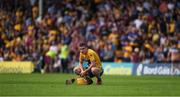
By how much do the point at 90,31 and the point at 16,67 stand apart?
482cm

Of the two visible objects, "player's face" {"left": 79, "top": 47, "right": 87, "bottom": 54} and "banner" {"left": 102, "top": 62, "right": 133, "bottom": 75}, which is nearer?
"player's face" {"left": 79, "top": 47, "right": 87, "bottom": 54}

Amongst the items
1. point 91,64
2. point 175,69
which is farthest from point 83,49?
point 175,69

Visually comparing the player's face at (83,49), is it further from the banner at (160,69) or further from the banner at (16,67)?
the banner at (16,67)

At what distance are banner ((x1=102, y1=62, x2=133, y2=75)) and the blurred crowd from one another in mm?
455

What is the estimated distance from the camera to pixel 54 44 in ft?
126

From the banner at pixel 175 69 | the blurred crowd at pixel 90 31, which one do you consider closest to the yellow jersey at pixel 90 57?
the banner at pixel 175 69

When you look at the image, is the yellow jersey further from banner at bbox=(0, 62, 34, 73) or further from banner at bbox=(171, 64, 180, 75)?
banner at bbox=(0, 62, 34, 73)

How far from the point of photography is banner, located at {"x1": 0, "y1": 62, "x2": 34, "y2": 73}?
120ft

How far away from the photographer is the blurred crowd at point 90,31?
36.2 meters

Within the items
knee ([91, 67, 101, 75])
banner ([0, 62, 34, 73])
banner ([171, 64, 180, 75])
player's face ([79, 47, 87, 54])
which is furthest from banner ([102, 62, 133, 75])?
player's face ([79, 47, 87, 54])

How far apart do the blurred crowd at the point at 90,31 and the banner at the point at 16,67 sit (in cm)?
106

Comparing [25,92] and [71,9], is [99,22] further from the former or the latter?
[25,92]

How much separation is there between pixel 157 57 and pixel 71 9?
23.7ft

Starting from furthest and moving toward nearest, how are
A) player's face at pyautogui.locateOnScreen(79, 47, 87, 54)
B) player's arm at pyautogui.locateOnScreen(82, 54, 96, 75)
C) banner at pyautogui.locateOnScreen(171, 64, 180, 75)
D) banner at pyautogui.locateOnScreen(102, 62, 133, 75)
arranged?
banner at pyautogui.locateOnScreen(102, 62, 133, 75) → banner at pyautogui.locateOnScreen(171, 64, 180, 75) → player's arm at pyautogui.locateOnScreen(82, 54, 96, 75) → player's face at pyautogui.locateOnScreen(79, 47, 87, 54)
